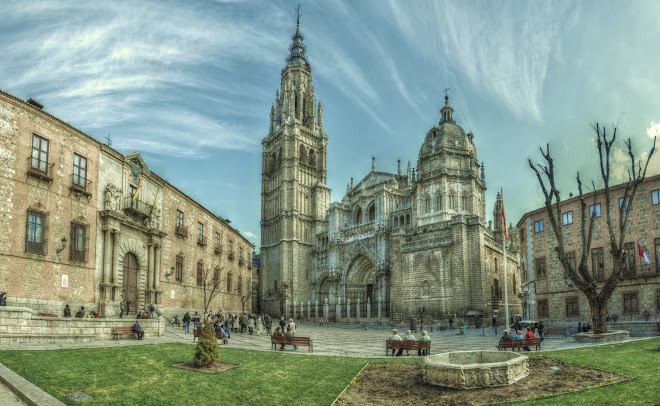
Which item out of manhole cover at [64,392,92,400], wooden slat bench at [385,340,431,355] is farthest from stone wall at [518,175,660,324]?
manhole cover at [64,392,92,400]

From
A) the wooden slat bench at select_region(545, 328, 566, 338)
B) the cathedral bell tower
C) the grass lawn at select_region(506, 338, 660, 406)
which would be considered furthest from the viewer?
the cathedral bell tower

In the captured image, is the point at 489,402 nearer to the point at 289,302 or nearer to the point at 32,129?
the point at 32,129

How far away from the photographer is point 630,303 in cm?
2750

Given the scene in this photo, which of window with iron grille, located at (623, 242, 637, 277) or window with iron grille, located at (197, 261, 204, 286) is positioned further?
window with iron grille, located at (197, 261, 204, 286)

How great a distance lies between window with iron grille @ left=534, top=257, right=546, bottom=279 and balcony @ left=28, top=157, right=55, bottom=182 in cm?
3098

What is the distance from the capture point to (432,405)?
32.3ft

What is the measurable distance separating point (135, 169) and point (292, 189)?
41.5 metres

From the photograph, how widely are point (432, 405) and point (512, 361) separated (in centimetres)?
257

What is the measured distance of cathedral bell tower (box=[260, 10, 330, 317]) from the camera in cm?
6438

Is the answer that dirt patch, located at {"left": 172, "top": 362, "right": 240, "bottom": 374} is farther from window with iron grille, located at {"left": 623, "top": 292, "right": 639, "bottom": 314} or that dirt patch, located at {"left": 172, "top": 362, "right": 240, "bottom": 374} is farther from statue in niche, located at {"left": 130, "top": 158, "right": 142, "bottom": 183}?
window with iron grille, located at {"left": 623, "top": 292, "right": 639, "bottom": 314}

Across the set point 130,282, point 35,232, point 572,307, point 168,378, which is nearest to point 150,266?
point 130,282

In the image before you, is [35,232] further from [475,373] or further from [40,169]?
[475,373]

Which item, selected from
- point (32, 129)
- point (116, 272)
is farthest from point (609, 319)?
point (32, 129)

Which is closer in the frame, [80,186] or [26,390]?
[26,390]
